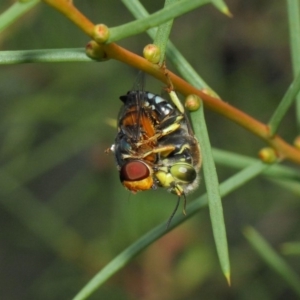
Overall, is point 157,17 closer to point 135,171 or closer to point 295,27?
point 135,171

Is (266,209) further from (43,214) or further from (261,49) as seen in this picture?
(43,214)

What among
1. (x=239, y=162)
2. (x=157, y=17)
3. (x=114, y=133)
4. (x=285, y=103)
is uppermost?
(x=157, y=17)

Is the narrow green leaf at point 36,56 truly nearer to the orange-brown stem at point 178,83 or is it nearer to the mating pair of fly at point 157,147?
the orange-brown stem at point 178,83

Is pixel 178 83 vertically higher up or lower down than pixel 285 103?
higher up

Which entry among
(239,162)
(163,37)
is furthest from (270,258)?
(163,37)

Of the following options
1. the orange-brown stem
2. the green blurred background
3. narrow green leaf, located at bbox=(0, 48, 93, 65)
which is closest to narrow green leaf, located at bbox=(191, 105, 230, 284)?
the orange-brown stem

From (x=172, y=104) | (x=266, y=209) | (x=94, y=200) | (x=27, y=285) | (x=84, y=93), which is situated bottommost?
(x=27, y=285)

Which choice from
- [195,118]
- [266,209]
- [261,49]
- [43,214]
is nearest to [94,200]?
[43,214]

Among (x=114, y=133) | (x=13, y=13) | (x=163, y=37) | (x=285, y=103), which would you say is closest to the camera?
(x=13, y=13)
